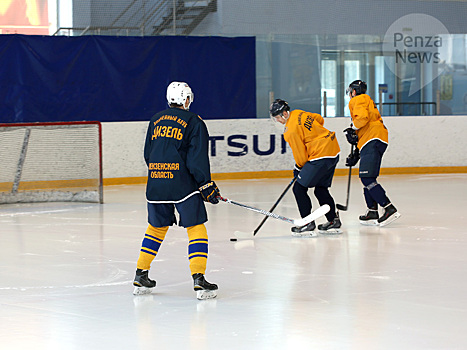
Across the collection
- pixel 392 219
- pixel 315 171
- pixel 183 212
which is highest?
pixel 315 171

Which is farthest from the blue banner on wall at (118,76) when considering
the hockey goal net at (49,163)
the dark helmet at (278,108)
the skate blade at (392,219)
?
the dark helmet at (278,108)

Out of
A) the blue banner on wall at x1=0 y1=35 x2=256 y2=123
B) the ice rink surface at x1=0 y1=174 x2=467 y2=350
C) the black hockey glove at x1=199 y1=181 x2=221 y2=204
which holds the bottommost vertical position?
the ice rink surface at x1=0 y1=174 x2=467 y2=350

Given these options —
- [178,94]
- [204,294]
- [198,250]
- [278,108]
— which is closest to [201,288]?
[204,294]

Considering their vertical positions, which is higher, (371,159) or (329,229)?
(371,159)

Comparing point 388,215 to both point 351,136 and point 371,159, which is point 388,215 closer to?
point 371,159

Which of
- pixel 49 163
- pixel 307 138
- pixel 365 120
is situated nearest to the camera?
pixel 307 138

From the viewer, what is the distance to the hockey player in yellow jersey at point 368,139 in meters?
5.55

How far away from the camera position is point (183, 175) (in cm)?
338

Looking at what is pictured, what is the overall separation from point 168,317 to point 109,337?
347 mm

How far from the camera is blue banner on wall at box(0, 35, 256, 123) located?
9133 millimetres

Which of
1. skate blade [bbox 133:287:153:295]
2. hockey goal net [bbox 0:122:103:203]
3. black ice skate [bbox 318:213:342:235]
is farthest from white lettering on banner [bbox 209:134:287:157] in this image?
skate blade [bbox 133:287:153:295]

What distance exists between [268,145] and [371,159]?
409 cm

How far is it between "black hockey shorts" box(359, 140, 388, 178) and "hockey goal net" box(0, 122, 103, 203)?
2795 millimetres

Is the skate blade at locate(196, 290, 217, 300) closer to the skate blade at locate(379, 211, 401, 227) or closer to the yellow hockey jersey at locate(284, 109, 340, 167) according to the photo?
the yellow hockey jersey at locate(284, 109, 340, 167)
